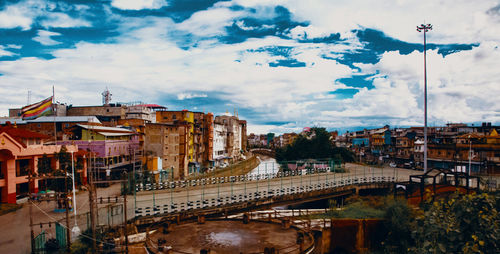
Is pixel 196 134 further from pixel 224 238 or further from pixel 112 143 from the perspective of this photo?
pixel 224 238

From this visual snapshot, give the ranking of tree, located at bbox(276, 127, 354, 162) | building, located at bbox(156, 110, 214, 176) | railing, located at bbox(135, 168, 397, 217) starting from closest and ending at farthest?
railing, located at bbox(135, 168, 397, 217)
building, located at bbox(156, 110, 214, 176)
tree, located at bbox(276, 127, 354, 162)

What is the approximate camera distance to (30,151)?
31656 millimetres

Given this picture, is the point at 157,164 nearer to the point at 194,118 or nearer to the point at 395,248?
the point at 194,118

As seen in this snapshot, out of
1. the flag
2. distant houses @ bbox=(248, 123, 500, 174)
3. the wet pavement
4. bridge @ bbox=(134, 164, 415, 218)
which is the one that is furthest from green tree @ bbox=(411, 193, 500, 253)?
distant houses @ bbox=(248, 123, 500, 174)

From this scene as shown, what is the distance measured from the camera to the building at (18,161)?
28.5 meters

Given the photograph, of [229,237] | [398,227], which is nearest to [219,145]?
[398,227]

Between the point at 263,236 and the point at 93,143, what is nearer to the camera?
the point at 263,236

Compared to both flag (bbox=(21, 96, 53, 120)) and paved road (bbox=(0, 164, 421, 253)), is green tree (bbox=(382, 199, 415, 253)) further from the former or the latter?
flag (bbox=(21, 96, 53, 120))

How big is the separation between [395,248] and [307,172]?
90.9 ft

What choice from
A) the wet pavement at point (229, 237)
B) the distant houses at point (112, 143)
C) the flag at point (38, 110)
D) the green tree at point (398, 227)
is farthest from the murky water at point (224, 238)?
the flag at point (38, 110)

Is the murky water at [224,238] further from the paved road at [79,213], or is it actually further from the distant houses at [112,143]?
the distant houses at [112,143]

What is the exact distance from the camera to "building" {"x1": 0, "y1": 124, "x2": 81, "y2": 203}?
2847 cm

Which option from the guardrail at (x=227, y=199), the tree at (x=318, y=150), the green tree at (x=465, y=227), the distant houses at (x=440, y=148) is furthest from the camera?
the tree at (x=318, y=150)

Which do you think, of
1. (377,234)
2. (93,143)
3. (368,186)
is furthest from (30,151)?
(368,186)
